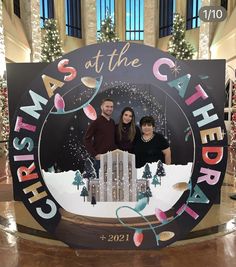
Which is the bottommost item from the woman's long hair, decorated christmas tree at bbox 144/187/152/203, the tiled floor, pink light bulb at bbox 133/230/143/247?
the tiled floor

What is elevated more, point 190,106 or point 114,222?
point 190,106

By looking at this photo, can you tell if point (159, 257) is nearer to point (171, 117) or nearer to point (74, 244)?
point (74, 244)

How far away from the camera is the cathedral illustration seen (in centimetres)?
221

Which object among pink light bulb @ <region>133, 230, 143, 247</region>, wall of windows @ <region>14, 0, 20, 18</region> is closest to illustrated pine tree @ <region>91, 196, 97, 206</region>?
pink light bulb @ <region>133, 230, 143, 247</region>

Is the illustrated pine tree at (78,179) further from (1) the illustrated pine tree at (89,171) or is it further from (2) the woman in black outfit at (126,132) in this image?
(2) the woman in black outfit at (126,132)

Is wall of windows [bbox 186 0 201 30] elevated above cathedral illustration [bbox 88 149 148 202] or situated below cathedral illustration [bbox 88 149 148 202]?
above

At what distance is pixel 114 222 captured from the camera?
2291 millimetres

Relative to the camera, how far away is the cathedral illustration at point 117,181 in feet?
7.25

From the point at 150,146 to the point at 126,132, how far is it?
0.22 meters

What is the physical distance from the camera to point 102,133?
7.30 feet

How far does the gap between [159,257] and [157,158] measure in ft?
2.89

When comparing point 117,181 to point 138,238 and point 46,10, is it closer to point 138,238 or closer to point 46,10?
point 138,238

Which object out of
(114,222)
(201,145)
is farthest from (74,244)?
(201,145)

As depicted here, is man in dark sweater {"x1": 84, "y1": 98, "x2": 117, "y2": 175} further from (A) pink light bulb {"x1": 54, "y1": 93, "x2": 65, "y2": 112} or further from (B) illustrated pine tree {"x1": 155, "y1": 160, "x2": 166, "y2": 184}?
(B) illustrated pine tree {"x1": 155, "y1": 160, "x2": 166, "y2": 184}
